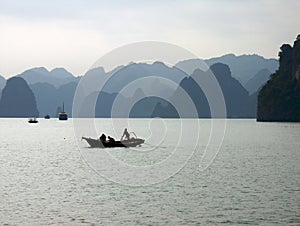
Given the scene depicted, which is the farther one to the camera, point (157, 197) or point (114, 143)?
point (114, 143)

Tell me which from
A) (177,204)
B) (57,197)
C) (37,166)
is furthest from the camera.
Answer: (37,166)

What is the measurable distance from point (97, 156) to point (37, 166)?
48.6ft

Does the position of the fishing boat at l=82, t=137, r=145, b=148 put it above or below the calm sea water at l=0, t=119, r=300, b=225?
above

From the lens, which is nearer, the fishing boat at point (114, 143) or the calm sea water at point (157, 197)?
the calm sea water at point (157, 197)

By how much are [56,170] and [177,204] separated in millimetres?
28291

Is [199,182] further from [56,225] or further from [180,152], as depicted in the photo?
[180,152]

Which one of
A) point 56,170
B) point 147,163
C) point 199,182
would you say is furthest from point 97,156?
point 199,182

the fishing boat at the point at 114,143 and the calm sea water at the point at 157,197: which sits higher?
the fishing boat at the point at 114,143

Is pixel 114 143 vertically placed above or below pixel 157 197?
above

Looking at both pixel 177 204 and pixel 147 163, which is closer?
pixel 177 204

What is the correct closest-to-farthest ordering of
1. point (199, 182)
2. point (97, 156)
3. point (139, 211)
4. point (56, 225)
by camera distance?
point (56, 225) → point (139, 211) → point (199, 182) → point (97, 156)

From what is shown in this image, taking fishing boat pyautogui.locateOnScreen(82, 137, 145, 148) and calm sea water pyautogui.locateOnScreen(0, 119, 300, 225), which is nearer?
calm sea water pyautogui.locateOnScreen(0, 119, 300, 225)

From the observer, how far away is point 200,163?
72375 millimetres

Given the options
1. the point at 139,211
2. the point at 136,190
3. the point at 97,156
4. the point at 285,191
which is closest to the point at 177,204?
the point at 139,211
